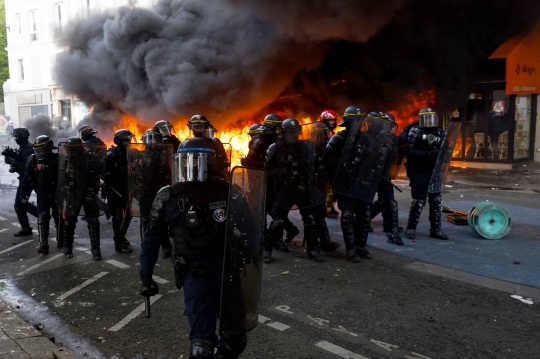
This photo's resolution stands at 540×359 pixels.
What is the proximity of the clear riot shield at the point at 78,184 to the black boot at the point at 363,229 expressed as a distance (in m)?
3.17

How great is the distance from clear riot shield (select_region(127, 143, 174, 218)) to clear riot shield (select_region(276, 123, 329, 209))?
153 cm

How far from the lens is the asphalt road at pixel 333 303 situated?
3.70 metres

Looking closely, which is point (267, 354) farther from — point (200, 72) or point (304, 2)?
point (200, 72)

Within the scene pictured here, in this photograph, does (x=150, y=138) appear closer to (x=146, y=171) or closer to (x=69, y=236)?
(x=146, y=171)

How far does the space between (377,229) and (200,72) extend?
28.3 feet

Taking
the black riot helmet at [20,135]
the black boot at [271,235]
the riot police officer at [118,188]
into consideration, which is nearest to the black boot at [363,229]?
the black boot at [271,235]

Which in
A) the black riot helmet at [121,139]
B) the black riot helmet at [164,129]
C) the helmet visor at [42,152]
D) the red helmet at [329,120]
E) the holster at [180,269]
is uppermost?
the red helmet at [329,120]

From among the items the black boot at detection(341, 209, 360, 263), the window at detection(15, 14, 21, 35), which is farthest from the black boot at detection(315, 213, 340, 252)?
the window at detection(15, 14, 21, 35)

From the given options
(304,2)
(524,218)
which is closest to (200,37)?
(304,2)

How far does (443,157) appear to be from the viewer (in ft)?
21.6

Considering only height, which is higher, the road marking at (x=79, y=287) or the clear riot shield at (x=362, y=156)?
the clear riot shield at (x=362, y=156)

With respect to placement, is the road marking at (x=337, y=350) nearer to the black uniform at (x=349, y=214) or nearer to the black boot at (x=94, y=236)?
the black uniform at (x=349, y=214)

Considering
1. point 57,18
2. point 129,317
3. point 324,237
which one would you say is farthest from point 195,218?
point 57,18

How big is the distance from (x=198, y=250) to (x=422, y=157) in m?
4.33
